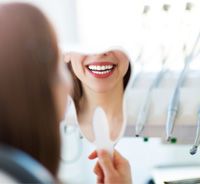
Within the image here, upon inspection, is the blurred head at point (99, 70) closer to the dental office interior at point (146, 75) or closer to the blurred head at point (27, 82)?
the dental office interior at point (146, 75)

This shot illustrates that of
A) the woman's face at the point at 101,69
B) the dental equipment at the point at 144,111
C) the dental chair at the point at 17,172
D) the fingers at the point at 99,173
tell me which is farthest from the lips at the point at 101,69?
the dental chair at the point at 17,172

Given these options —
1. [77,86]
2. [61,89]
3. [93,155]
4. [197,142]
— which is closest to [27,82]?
[61,89]

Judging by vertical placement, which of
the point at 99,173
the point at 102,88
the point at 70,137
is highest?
the point at 102,88

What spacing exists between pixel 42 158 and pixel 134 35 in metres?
0.41

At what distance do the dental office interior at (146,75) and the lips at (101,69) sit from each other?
0.14ft

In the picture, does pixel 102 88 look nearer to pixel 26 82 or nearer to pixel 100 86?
pixel 100 86

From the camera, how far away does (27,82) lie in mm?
768

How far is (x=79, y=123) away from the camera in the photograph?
3.22 ft

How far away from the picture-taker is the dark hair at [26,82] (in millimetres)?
752

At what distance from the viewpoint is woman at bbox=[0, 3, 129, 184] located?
2.47 feet

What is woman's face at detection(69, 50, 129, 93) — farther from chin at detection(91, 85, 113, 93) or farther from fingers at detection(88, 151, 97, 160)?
fingers at detection(88, 151, 97, 160)

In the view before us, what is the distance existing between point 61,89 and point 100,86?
151mm

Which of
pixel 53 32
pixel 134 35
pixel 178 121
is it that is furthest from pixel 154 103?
→ pixel 53 32

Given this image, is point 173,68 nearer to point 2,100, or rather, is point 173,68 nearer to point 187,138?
point 187,138
